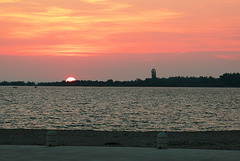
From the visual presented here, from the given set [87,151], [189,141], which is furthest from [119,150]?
[189,141]

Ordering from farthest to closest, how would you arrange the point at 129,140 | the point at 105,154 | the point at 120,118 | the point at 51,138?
the point at 120,118, the point at 129,140, the point at 51,138, the point at 105,154

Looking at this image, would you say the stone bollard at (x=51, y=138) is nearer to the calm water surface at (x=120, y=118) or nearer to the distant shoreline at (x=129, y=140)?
the distant shoreline at (x=129, y=140)

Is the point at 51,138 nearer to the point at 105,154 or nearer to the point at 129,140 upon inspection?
the point at 105,154

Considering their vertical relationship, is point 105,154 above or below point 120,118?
above

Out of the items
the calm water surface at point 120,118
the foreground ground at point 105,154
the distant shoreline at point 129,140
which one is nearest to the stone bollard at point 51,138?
the foreground ground at point 105,154

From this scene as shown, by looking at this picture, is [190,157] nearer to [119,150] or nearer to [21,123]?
[119,150]

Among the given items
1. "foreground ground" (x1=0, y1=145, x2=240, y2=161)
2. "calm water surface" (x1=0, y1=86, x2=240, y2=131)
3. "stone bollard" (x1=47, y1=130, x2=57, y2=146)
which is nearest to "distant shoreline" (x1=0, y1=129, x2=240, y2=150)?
"stone bollard" (x1=47, y1=130, x2=57, y2=146)

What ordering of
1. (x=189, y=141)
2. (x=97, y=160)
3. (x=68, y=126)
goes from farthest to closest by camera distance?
(x=68, y=126) → (x=189, y=141) → (x=97, y=160)

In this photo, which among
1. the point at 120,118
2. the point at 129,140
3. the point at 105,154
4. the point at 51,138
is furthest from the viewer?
the point at 120,118

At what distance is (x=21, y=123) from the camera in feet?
172

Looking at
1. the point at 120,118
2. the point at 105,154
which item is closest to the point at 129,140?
the point at 105,154

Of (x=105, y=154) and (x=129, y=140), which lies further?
(x=129, y=140)

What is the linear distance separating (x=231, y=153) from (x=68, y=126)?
33.5m

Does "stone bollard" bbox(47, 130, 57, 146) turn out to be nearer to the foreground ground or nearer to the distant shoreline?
the foreground ground
